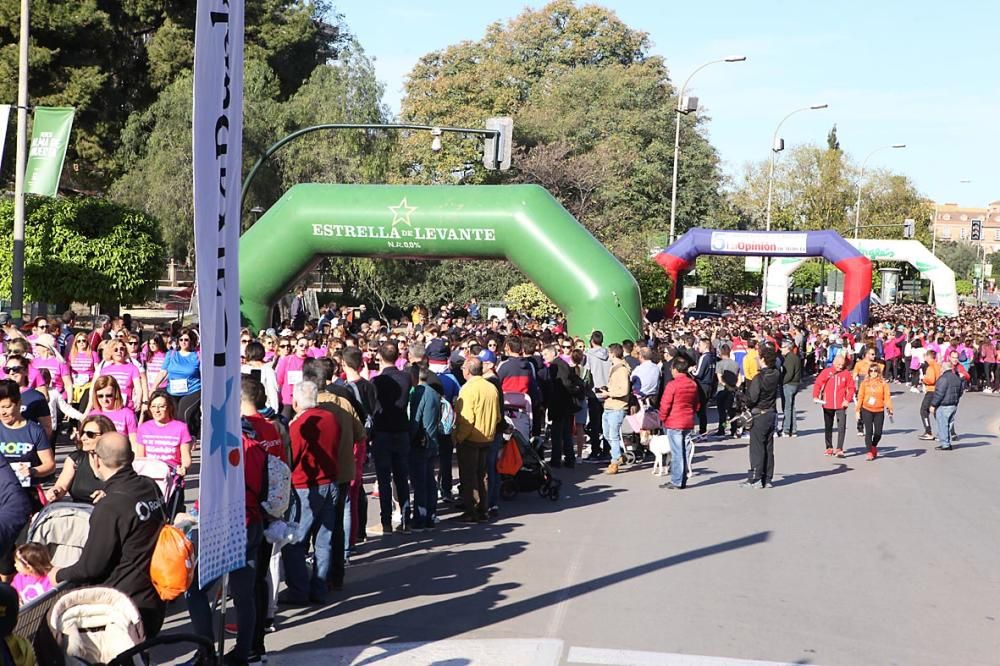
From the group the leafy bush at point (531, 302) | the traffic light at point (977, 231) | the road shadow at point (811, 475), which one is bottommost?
the road shadow at point (811, 475)

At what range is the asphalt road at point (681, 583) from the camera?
7270mm

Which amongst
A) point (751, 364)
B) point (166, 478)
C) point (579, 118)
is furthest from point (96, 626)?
point (579, 118)

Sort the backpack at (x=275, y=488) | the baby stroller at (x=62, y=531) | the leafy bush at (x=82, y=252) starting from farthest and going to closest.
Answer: the leafy bush at (x=82, y=252) < the backpack at (x=275, y=488) < the baby stroller at (x=62, y=531)

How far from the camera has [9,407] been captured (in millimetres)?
7266

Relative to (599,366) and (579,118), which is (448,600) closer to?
(599,366)

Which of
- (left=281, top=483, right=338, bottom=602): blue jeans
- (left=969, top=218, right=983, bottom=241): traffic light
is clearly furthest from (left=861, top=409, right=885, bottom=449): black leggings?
(left=969, top=218, right=983, bottom=241): traffic light

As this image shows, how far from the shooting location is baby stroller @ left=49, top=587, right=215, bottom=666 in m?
5.00

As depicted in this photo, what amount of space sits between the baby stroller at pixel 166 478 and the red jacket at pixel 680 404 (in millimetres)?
6661

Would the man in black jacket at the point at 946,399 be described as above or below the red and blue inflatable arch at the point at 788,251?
below

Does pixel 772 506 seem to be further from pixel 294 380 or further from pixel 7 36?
pixel 7 36

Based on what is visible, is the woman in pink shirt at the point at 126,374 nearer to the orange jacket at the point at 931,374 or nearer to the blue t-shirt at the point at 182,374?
the blue t-shirt at the point at 182,374

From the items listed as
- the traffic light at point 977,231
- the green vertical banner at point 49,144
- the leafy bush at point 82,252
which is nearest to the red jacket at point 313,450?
the green vertical banner at point 49,144

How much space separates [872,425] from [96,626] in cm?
1345

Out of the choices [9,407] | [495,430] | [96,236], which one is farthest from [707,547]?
[96,236]
